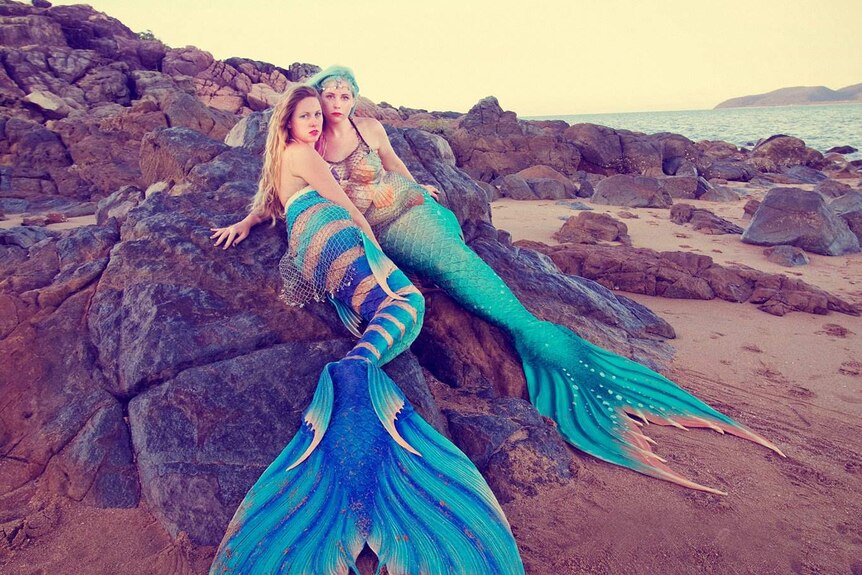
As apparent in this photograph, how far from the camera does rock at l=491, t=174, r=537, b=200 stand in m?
12.0

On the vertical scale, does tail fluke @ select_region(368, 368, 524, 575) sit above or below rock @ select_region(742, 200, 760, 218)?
above

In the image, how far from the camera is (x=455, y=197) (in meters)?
4.13

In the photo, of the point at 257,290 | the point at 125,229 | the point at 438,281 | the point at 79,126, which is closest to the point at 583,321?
the point at 438,281

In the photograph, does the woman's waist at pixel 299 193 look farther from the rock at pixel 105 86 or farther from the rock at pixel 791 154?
the rock at pixel 791 154

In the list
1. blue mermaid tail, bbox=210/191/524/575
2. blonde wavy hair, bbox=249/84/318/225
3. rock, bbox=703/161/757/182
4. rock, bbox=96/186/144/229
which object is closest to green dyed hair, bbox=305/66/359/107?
blonde wavy hair, bbox=249/84/318/225

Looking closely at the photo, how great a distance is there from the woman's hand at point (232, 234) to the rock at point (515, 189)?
31.4ft

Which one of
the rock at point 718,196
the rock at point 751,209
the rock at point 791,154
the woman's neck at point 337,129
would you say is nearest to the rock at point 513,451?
the woman's neck at point 337,129

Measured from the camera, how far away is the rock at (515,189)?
12.0 m

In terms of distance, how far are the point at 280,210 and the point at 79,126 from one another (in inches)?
462

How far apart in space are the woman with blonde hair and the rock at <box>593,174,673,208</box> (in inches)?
374

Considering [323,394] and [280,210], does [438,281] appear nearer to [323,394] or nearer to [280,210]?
[280,210]

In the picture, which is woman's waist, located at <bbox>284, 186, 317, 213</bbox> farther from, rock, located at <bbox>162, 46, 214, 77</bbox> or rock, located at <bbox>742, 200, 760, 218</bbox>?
rock, located at <bbox>162, 46, 214, 77</bbox>

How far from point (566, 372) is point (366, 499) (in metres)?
1.50

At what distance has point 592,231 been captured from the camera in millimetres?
7738
